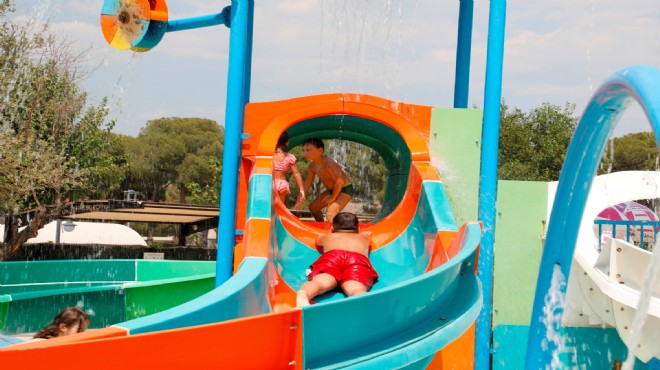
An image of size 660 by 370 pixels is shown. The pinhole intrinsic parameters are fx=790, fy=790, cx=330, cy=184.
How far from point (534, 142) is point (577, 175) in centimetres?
2633

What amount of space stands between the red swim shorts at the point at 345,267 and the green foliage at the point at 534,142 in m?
21.8

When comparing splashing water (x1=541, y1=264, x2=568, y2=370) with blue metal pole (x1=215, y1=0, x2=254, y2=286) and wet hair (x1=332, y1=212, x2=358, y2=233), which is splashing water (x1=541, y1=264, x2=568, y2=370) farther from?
blue metal pole (x1=215, y1=0, x2=254, y2=286)

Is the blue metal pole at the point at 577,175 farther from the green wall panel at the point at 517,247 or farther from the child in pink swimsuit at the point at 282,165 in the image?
the child in pink swimsuit at the point at 282,165

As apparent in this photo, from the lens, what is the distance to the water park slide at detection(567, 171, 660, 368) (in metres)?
5.58

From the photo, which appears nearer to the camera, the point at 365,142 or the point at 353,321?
the point at 353,321

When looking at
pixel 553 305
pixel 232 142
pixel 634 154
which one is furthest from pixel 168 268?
pixel 634 154

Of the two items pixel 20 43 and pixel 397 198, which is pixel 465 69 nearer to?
pixel 397 198

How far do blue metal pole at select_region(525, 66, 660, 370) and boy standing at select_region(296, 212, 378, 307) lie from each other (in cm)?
179

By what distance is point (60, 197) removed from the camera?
55.5 feet

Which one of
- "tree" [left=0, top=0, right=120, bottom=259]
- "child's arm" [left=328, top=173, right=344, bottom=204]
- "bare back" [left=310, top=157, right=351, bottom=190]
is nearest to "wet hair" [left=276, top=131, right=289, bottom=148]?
"bare back" [left=310, top=157, right=351, bottom=190]

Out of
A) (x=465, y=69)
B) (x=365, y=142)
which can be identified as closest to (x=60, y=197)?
(x=365, y=142)

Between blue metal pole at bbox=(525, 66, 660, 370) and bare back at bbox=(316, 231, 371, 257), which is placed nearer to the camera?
blue metal pole at bbox=(525, 66, 660, 370)

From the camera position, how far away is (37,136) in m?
16.7

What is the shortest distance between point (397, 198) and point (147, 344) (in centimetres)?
547
